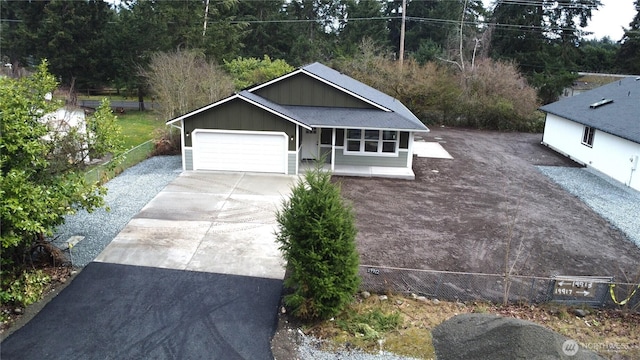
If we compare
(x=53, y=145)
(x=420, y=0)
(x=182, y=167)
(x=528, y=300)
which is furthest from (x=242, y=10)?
(x=528, y=300)

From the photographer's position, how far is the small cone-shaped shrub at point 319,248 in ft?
25.1

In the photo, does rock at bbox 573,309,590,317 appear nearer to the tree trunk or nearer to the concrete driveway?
the concrete driveway

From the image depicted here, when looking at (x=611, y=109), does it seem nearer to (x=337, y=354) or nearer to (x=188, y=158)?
(x=188, y=158)

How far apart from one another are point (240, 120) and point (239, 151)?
1.19 meters

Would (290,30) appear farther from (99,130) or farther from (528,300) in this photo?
(528,300)

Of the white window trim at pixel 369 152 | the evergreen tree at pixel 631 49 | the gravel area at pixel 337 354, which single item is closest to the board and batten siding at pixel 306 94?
the white window trim at pixel 369 152

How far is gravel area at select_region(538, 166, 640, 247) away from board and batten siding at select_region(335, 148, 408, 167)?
240 inches

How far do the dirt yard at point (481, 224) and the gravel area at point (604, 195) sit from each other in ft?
1.18

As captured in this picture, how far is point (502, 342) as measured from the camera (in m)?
6.98

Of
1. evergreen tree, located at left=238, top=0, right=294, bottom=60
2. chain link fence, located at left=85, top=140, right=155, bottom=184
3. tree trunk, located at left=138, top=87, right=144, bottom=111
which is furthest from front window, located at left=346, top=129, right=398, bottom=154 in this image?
evergreen tree, located at left=238, top=0, right=294, bottom=60

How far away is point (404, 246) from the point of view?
11.2 m

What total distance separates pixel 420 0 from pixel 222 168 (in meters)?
42.4

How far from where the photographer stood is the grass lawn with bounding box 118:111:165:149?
26.0 metres

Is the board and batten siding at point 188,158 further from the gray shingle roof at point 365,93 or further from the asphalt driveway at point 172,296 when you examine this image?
the gray shingle roof at point 365,93
